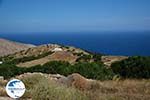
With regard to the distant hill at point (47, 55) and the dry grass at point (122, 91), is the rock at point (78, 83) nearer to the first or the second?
the dry grass at point (122, 91)

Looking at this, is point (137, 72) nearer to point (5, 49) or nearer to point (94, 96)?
point (94, 96)

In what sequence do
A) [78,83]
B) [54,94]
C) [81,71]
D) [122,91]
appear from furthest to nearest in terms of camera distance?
[81,71], [78,83], [122,91], [54,94]

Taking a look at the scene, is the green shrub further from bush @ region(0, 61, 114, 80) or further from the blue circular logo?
bush @ region(0, 61, 114, 80)

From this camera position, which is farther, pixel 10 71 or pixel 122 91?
pixel 10 71

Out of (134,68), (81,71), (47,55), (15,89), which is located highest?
(15,89)

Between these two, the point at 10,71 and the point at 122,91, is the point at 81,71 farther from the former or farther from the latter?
the point at 122,91

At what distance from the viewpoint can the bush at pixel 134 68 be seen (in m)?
23.8

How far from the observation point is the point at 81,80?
16.4 m

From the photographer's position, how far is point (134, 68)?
24531 millimetres

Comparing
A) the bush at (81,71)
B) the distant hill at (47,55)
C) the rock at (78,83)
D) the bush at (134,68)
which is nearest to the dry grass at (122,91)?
the rock at (78,83)

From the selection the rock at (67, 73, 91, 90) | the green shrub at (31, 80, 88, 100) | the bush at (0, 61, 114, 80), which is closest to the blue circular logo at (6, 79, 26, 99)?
the green shrub at (31, 80, 88, 100)

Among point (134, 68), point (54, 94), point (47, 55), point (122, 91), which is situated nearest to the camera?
point (54, 94)

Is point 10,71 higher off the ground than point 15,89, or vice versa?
point 15,89

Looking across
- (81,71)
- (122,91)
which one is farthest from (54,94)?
(81,71)
